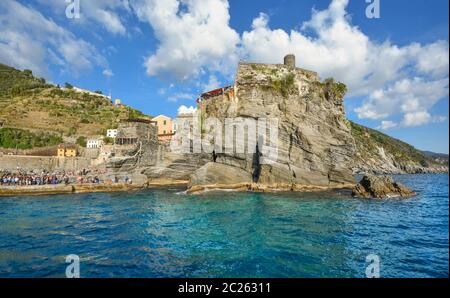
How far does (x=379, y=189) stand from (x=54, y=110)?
310 ft

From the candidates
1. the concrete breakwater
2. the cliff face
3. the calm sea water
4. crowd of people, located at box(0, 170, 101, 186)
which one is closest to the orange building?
crowd of people, located at box(0, 170, 101, 186)

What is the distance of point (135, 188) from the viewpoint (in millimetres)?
38500

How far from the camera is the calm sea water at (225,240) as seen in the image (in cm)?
997

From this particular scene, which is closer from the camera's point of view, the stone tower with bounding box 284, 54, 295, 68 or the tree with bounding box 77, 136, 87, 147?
the stone tower with bounding box 284, 54, 295, 68

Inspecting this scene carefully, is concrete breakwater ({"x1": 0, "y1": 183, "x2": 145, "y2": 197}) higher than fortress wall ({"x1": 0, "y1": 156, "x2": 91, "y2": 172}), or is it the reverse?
fortress wall ({"x1": 0, "y1": 156, "x2": 91, "y2": 172})

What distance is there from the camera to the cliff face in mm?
36062

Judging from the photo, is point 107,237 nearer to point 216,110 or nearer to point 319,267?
point 319,267

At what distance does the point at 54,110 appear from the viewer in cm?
8644

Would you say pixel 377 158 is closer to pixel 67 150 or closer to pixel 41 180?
pixel 67 150

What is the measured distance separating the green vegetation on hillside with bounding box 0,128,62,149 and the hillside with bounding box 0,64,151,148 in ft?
5.46

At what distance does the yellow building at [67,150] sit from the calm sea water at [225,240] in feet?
122

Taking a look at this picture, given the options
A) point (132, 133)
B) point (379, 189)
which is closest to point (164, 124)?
point (132, 133)

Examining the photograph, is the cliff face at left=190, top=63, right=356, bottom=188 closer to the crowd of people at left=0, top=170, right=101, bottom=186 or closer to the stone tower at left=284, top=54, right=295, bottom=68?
the stone tower at left=284, top=54, right=295, bottom=68

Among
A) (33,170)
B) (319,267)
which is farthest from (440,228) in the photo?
(33,170)
